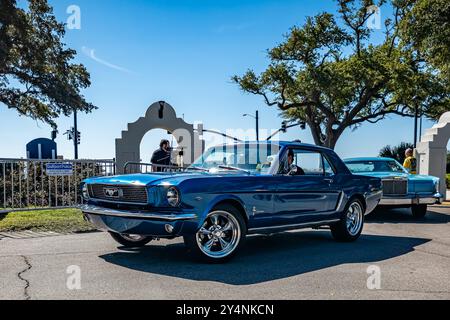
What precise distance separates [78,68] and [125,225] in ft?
81.1

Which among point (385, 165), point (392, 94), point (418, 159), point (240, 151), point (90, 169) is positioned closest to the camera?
point (240, 151)

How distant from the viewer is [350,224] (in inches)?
328

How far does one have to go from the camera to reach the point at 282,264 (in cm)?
611

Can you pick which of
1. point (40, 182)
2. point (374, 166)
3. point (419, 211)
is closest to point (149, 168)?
point (40, 182)

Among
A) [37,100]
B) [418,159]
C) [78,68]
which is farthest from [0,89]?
[418,159]

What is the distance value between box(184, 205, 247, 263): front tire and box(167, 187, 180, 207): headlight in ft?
1.62

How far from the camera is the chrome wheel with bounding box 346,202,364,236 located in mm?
8289

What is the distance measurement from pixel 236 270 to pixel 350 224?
11.1 feet

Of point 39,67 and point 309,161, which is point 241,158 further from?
point 39,67

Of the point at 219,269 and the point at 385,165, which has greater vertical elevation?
the point at 385,165

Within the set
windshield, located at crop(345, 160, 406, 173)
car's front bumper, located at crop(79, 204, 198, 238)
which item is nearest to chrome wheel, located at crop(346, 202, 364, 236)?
car's front bumper, located at crop(79, 204, 198, 238)

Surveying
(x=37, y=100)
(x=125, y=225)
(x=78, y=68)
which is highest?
(x=78, y=68)

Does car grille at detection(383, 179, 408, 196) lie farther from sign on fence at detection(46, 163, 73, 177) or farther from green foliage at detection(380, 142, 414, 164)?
green foliage at detection(380, 142, 414, 164)

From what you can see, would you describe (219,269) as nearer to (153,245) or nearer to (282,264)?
(282,264)
